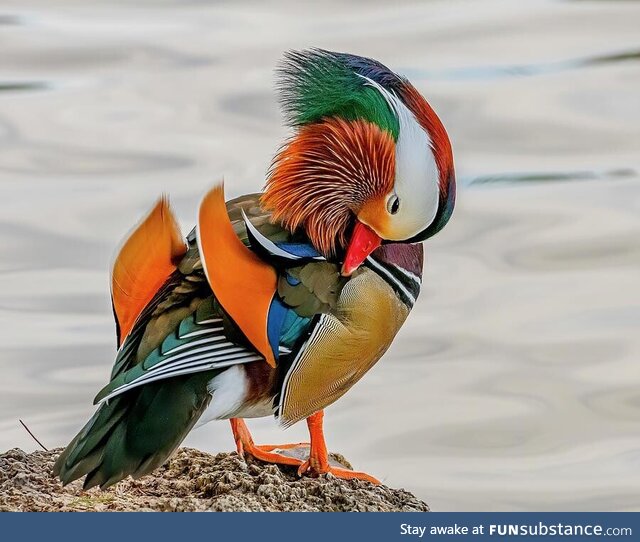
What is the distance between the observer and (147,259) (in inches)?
110

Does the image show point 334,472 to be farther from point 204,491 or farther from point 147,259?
point 147,259

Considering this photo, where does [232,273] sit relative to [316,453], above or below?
above

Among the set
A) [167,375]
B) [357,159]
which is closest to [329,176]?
[357,159]

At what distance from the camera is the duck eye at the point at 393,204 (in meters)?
2.69

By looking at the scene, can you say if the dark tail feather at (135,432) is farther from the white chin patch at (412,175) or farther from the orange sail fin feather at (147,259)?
the white chin patch at (412,175)

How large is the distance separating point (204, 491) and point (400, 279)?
708 millimetres

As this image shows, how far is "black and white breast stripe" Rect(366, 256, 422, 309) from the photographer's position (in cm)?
281

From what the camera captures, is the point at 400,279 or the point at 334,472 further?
the point at 334,472

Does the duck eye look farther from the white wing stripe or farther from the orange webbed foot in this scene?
the orange webbed foot

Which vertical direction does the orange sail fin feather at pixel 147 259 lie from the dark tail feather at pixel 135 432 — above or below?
above

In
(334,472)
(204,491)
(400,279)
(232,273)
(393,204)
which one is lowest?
(204,491)

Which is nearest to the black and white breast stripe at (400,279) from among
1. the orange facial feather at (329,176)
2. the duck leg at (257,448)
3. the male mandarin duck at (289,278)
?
the male mandarin duck at (289,278)

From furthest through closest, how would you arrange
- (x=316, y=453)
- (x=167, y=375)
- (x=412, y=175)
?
(x=316, y=453), (x=412, y=175), (x=167, y=375)

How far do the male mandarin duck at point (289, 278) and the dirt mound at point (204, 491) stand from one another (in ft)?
0.67
